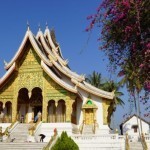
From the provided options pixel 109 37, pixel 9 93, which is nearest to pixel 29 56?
pixel 9 93

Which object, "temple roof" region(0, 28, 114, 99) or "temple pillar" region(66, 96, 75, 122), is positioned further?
"temple roof" region(0, 28, 114, 99)

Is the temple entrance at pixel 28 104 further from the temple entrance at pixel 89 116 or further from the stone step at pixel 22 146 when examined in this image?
the stone step at pixel 22 146

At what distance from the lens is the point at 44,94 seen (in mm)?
21844

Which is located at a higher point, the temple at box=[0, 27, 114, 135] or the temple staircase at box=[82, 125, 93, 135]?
the temple at box=[0, 27, 114, 135]

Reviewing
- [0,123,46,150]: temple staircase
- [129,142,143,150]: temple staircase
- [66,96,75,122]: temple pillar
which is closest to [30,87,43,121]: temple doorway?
[0,123,46,150]: temple staircase

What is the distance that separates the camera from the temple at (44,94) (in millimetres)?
21641

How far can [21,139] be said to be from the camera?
61.4 feet

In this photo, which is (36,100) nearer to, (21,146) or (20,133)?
(20,133)

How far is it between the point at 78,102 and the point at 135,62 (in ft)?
58.0

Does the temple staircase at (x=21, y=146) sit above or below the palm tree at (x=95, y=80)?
below

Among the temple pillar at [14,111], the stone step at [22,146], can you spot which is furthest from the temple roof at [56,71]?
the stone step at [22,146]

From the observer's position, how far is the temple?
21641 millimetres

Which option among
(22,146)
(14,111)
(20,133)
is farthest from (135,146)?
(14,111)

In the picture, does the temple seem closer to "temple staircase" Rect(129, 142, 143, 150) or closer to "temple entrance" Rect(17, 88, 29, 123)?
"temple entrance" Rect(17, 88, 29, 123)
